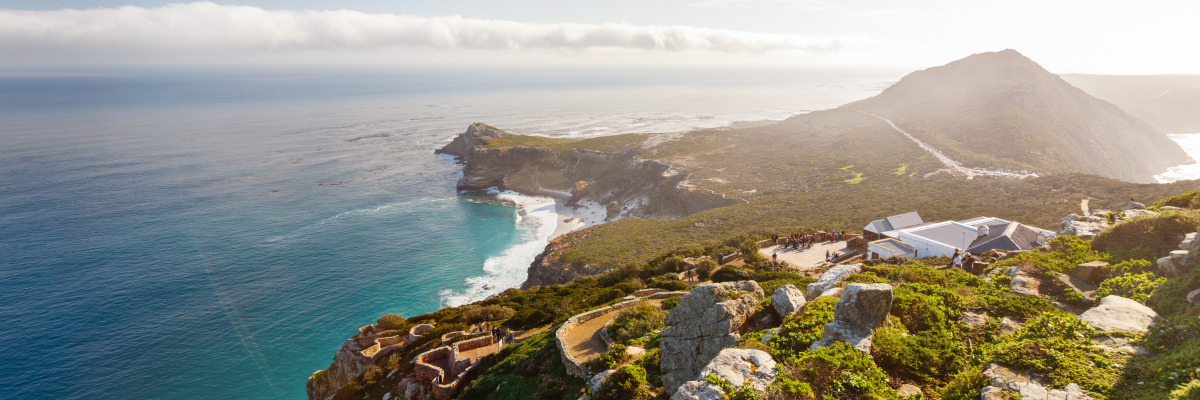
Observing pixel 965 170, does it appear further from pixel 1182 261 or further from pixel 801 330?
pixel 801 330

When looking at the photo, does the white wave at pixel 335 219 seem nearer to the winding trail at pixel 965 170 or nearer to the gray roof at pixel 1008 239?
the gray roof at pixel 1008 239

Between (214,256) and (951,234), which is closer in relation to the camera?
(951,234)

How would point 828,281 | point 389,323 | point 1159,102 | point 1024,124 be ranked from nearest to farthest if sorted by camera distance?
1. point 828,281
2. point 389,323
3. point 1024,124
4. point 1159,102

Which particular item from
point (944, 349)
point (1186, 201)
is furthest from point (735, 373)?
point (1186, 201)

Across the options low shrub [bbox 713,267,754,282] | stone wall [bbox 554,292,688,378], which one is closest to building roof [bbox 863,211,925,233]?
low shrub [bbox 713,267,754,282]

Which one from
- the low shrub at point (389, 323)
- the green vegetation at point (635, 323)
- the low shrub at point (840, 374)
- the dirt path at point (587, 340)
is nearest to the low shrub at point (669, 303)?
the dirt path at point (587, 340)

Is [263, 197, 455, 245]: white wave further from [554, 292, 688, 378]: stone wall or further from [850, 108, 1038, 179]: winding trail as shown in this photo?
[850, 108, 1038, 179]: winding trail
